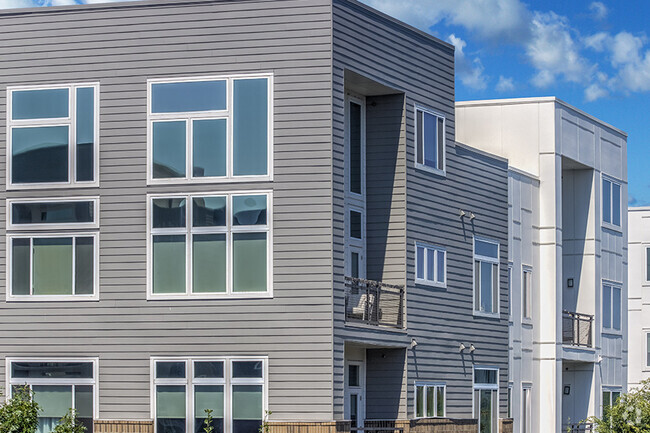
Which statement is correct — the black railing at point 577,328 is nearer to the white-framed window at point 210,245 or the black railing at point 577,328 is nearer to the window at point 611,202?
the window at point 611,202

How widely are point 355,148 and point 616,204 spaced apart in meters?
16.0

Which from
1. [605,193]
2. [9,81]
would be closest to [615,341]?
[605,193]

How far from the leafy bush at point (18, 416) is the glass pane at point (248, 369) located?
14.6ft

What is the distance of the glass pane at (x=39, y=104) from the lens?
94.7 ft

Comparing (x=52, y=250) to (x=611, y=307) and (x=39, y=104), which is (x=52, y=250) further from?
(x=611, y=307)

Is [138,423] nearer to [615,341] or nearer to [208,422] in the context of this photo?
[208,422]

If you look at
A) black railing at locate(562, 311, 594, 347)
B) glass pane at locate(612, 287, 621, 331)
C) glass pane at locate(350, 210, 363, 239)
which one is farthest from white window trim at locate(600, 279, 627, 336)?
glass pane at locate(350, 210, 363, 239)

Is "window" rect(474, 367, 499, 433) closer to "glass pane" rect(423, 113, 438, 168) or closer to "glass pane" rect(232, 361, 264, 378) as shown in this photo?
"glass pane" rect(423, 113, 438, 168)

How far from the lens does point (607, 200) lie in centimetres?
4331

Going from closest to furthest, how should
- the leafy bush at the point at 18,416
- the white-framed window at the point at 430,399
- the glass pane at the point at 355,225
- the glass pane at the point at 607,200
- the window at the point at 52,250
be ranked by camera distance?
Result: the leafy bush at the point at 18,416 < the window at the point at 52,250 < the glass pane at the point at 355,225 < the white-framed window at the point at 430,399 < the glass pane at the point at 607,200

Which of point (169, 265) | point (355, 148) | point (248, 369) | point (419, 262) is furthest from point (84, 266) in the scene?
point (419, 262)

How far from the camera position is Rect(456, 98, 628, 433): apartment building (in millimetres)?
38438

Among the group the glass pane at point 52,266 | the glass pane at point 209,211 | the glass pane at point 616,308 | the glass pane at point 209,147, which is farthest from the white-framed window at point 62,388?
the glass pane at point 616,308

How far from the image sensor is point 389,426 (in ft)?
100
